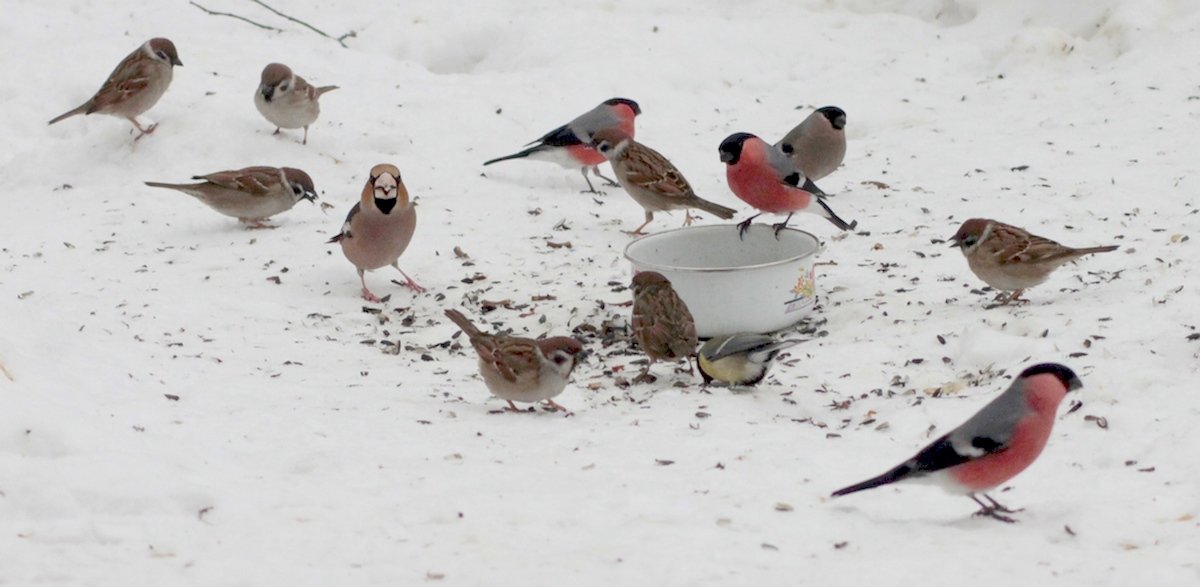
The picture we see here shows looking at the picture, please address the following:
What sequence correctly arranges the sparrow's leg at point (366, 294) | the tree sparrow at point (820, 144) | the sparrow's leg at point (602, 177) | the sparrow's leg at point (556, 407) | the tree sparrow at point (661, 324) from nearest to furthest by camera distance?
the sparrow's leg at point (556, 407) → the tree sparrow at point (661, 324) → the sparrow's leg at point (366, 294) → the tree sparrow at point (820, 144) → the sparrow's leg at point (602, 177)

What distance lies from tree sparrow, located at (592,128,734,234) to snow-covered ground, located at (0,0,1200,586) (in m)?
0.28

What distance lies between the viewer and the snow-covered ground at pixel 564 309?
3959 mm

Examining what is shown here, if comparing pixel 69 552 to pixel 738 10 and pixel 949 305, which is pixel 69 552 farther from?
pixel 738 10

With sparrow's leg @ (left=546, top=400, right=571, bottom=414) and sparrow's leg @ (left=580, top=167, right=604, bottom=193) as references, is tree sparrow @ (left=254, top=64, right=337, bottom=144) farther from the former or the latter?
sparrow's leg @ (left=546, top=400, right=571, bottom=414)

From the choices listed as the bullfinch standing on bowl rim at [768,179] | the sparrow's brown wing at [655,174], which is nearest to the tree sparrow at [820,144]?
the sparrow's brown wing at [655,174]

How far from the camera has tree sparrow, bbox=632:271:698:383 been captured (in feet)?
19.7

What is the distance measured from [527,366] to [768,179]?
2.61m

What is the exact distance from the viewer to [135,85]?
8836 mm

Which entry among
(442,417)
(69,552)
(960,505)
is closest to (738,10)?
(442,417)

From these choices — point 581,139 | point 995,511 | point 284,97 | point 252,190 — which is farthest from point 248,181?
point 995,511

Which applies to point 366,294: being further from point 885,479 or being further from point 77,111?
point 885,479

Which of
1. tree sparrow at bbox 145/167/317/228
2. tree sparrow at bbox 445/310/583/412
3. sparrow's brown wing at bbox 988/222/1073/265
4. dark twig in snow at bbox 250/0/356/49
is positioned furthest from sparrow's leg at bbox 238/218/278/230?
sparrow's brown wing at bbox 988/222/1073/265

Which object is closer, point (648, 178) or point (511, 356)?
Result: point (511, 356)

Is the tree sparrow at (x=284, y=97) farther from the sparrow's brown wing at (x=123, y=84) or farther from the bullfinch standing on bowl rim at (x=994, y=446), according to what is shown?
the bullfinch standing on bowl rim at (x=994, y=446)
